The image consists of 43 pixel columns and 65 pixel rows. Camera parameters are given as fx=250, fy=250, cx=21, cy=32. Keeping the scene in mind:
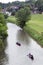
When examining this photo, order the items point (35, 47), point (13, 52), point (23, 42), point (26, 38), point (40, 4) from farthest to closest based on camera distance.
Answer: point (40, 4), point (26, 38), point (23, 42), point (35, 47), point (13, 52)

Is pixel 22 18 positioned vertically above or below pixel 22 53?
above

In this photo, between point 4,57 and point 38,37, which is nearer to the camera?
point 4,57

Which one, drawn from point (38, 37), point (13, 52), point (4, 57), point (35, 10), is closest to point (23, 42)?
point (38, 37)

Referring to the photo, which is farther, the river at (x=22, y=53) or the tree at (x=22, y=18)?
the tree at (x=22, y=18)

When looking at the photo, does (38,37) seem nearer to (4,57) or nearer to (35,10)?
(4,57)

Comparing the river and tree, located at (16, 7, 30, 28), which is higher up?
tree, located at (16, 7, 30, 28)

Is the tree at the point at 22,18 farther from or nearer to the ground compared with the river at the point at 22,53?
farther from the ground

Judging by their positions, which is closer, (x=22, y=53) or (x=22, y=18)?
(x=22, y=53)

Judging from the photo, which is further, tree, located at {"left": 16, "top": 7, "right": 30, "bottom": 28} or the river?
tree, located at {"left": 16, "top": 7, "right": 30, "bottom": 28}

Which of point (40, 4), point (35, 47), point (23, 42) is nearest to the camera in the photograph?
point (35, 47)

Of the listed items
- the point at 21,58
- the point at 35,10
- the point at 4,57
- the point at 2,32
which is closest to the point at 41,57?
the point at 21,58
